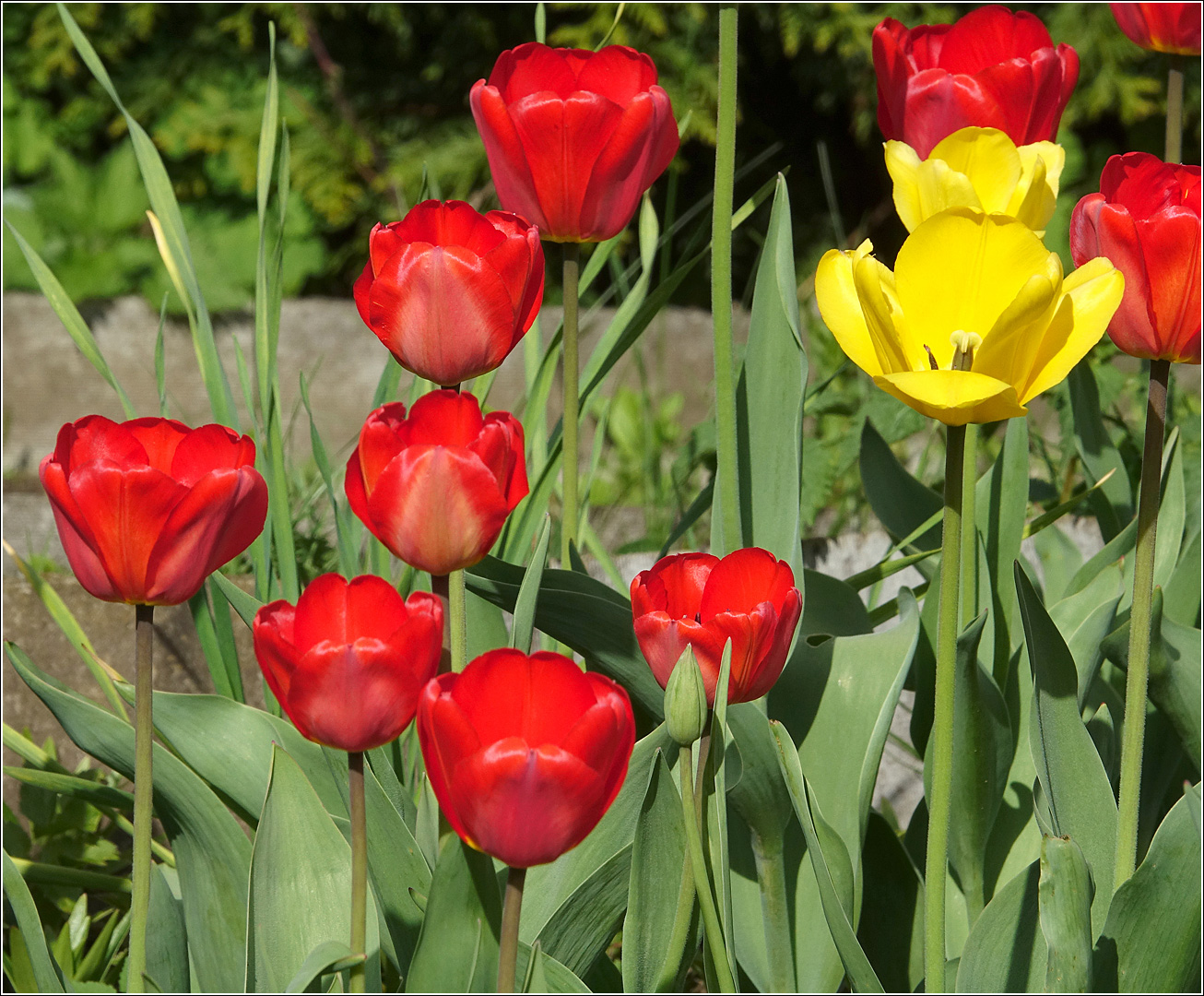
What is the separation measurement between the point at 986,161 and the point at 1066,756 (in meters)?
0.41

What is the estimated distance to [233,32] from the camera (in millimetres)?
3324

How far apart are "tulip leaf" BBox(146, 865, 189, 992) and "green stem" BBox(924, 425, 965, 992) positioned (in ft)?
1.72

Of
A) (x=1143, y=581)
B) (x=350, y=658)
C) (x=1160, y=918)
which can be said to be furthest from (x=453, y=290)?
(x=1160, y=918)

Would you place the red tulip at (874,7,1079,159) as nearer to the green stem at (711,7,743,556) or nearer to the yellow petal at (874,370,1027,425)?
the green stem at (711,7,743,556)

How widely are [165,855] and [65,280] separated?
8.21 ft

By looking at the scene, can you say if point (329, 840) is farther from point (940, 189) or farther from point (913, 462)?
point (913, 462)

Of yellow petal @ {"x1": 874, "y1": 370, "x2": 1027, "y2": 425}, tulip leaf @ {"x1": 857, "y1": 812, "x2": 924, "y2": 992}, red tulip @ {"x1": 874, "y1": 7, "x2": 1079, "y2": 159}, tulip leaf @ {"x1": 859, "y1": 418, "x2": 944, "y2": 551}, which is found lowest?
tulip leaf @ {"x1": 857, "y1": 812, "x2": 924, "y2": 992}

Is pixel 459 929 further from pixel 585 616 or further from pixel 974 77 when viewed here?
pixel 974 77

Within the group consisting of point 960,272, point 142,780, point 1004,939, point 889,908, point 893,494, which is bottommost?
point 889,908

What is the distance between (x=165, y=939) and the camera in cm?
86

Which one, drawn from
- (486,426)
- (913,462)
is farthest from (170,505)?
(913,462)

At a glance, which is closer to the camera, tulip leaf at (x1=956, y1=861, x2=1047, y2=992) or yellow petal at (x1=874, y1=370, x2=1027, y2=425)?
yellow petal at (x1=874, y1=370, x2=1027, y2=425)

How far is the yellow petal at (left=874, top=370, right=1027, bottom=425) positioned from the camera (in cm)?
59

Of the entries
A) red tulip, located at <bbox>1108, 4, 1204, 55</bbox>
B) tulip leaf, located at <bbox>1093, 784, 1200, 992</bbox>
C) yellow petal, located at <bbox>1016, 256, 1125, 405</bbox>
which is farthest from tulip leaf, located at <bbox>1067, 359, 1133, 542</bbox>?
yellow petal, located at <bbox>1016, 256, 1125, 405</bbox>
